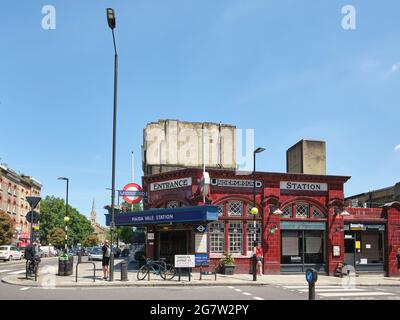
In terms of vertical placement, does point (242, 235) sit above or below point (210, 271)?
above

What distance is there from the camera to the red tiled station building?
87.9 ft

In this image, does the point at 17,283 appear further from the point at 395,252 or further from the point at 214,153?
the point at 214,153

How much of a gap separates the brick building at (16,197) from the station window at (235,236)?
43.6 m

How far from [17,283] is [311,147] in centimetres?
2246

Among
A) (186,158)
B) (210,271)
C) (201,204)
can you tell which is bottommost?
(210,271)

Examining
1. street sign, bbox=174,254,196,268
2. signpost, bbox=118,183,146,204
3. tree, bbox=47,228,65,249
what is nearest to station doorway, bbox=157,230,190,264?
signpost, bbox=118,183,146,204

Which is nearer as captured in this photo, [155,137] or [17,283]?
[17,283]

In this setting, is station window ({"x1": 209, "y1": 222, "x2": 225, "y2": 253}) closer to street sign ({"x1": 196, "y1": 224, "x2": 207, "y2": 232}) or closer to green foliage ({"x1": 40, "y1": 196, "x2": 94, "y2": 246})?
street sign ({"x1": 196, "y1": 224, "x2": 207, "y2": 232})

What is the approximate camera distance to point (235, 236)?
27.2 metres

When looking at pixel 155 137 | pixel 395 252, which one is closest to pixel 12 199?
pixel 155 137

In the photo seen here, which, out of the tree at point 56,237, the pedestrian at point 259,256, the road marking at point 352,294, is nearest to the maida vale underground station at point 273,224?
the pedestrian at point 259,256

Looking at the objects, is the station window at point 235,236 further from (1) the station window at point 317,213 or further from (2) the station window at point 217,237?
(1) the station window at point 317,213

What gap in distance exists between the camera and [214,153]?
1666 inches

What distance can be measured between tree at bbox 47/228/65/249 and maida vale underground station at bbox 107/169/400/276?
226ft
